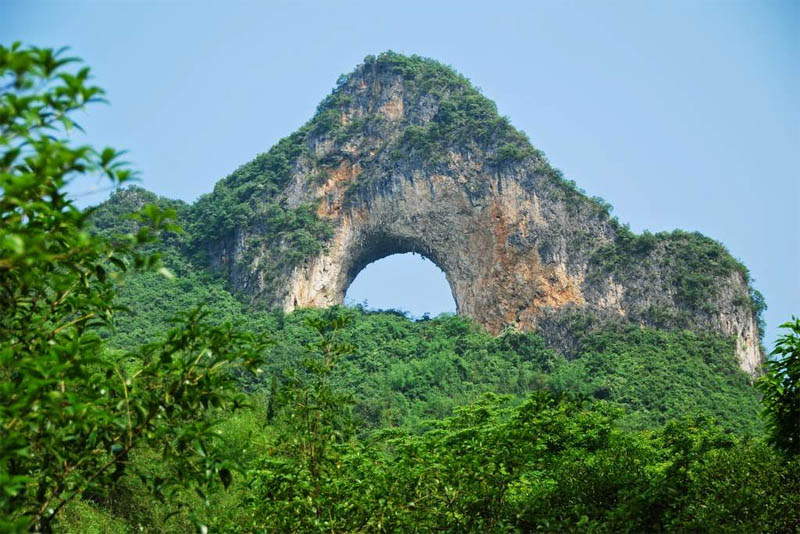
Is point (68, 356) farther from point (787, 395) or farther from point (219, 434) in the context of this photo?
point (787, 395)

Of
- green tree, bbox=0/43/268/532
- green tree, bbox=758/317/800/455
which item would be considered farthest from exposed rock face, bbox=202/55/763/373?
green tree, bbox=0/43/268/532

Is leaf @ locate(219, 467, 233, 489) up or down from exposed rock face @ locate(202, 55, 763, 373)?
down

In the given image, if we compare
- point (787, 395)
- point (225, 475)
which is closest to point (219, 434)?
point (225, 475)

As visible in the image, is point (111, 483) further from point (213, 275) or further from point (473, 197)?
A: point (213, 275)

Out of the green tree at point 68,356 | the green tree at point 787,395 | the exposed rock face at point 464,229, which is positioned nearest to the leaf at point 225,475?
the green tree at point 68,356

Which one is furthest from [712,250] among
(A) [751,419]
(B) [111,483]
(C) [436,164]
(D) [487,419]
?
(B) [111,483]

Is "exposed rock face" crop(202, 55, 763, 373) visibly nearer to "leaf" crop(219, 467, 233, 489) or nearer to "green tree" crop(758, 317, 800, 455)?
"green tree" crop(758, 317, 800, 455)

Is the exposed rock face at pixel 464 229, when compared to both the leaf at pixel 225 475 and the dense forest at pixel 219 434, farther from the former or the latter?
the leaf at pixel 225 475
